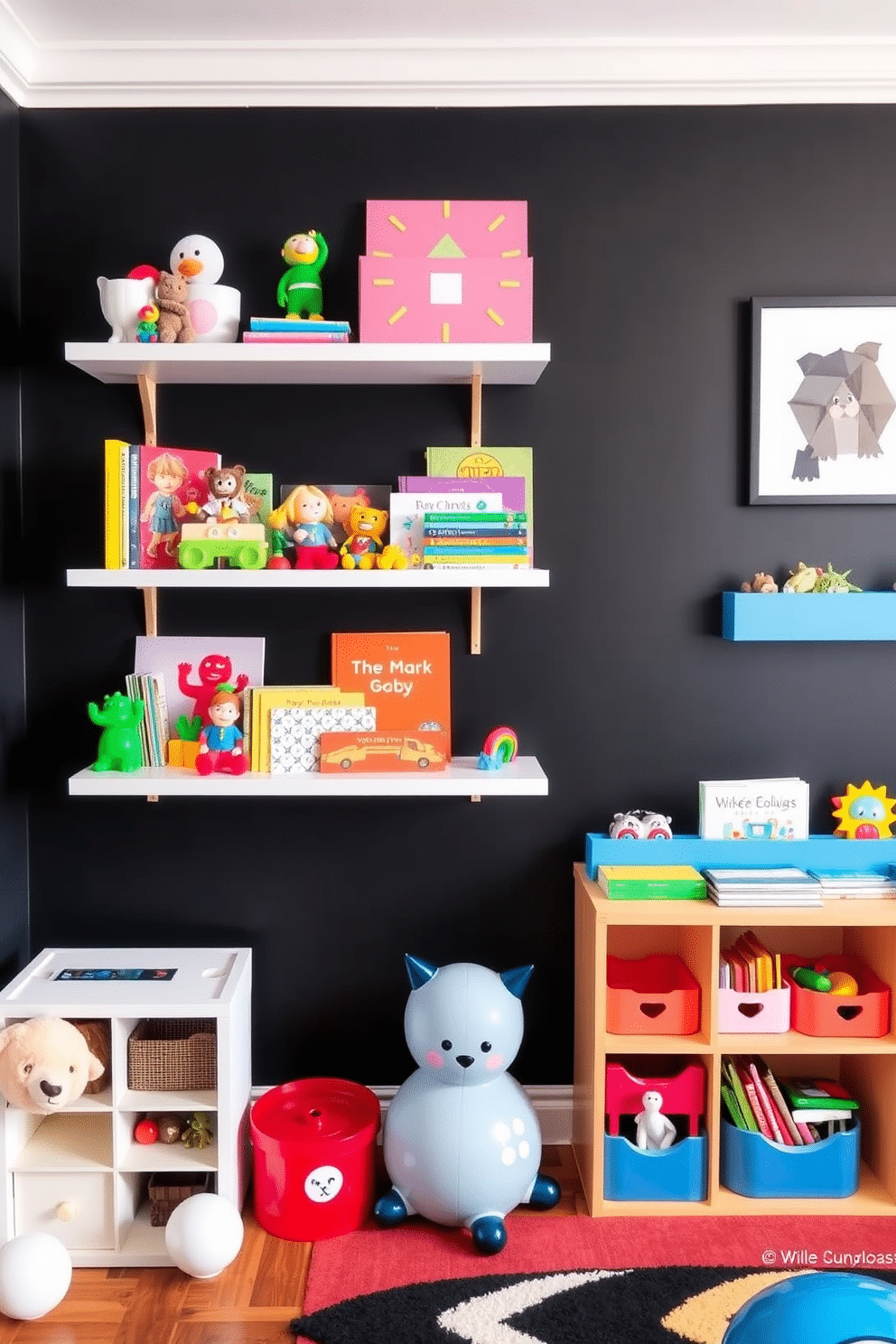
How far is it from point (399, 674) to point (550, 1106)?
3.41 feet

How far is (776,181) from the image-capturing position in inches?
93.4

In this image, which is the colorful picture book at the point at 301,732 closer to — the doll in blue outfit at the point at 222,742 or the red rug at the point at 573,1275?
the doll in blue outfit at the point at 222,742

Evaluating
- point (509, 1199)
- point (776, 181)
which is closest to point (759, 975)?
point (509, 1199)

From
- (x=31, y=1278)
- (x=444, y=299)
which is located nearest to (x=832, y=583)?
(x=444, y=299)

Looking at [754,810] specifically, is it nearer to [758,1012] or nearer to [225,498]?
[758,1012]

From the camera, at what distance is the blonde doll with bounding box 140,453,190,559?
2.27 meters

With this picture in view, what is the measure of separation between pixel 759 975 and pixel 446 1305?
2.78 feet

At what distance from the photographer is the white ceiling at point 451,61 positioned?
2.21 meters

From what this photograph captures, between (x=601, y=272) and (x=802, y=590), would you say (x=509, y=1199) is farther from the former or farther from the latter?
(x=601, y=272)

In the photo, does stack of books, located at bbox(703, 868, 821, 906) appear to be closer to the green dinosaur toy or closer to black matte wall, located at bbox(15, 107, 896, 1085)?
black matte wall, located at bbox(15, 107, 896, 1085)

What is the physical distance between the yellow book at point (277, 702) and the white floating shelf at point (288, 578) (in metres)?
0.25

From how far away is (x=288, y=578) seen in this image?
2164 mm

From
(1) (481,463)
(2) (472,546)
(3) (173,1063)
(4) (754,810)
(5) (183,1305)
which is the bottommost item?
(5) (183,1305)

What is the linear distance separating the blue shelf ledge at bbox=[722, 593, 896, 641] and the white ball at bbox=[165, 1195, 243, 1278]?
1.49 m
